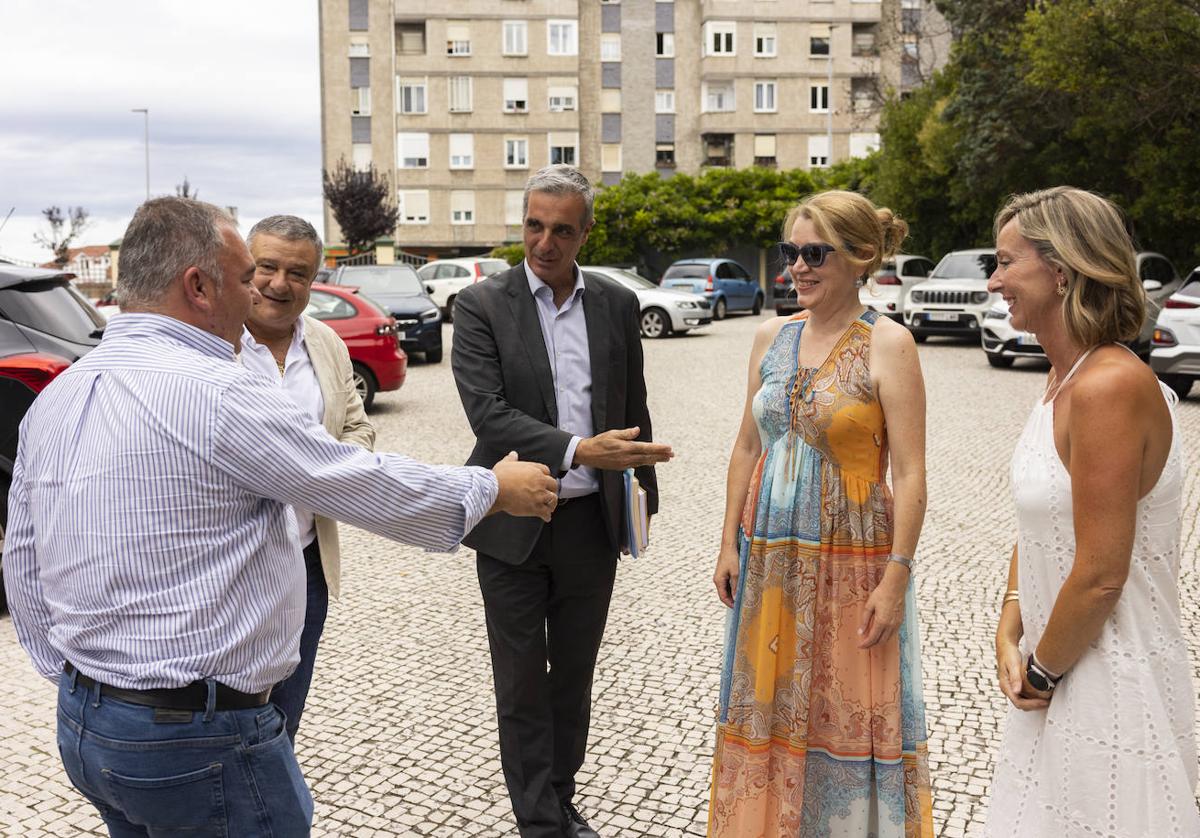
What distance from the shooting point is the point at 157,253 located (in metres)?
2.11

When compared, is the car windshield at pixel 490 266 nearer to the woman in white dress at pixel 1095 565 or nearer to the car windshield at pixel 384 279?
the car windshield at pixel 384 279

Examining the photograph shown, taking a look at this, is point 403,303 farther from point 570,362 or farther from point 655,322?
point 570,362

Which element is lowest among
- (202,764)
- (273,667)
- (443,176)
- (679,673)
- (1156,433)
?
(679,673)

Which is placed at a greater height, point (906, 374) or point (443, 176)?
point (443, 176)

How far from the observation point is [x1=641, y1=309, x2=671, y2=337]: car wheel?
81.4 feet

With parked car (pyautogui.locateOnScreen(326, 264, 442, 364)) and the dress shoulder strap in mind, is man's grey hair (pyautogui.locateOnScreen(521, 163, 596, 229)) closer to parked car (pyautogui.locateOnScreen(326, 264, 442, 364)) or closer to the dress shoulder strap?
the dress shoulder strap

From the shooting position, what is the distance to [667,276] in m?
30.4

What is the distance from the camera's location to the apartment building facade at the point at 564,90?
56.9m

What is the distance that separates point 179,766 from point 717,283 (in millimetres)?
29603

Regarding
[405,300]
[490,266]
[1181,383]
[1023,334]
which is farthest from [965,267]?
[490,266]

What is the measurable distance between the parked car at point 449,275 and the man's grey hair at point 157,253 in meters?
28.7

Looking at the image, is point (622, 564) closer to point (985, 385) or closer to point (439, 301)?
point (985, 385)

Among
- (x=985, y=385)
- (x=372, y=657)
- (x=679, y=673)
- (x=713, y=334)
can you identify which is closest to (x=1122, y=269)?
(x=679, y=673)

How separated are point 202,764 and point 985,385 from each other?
1553cm
